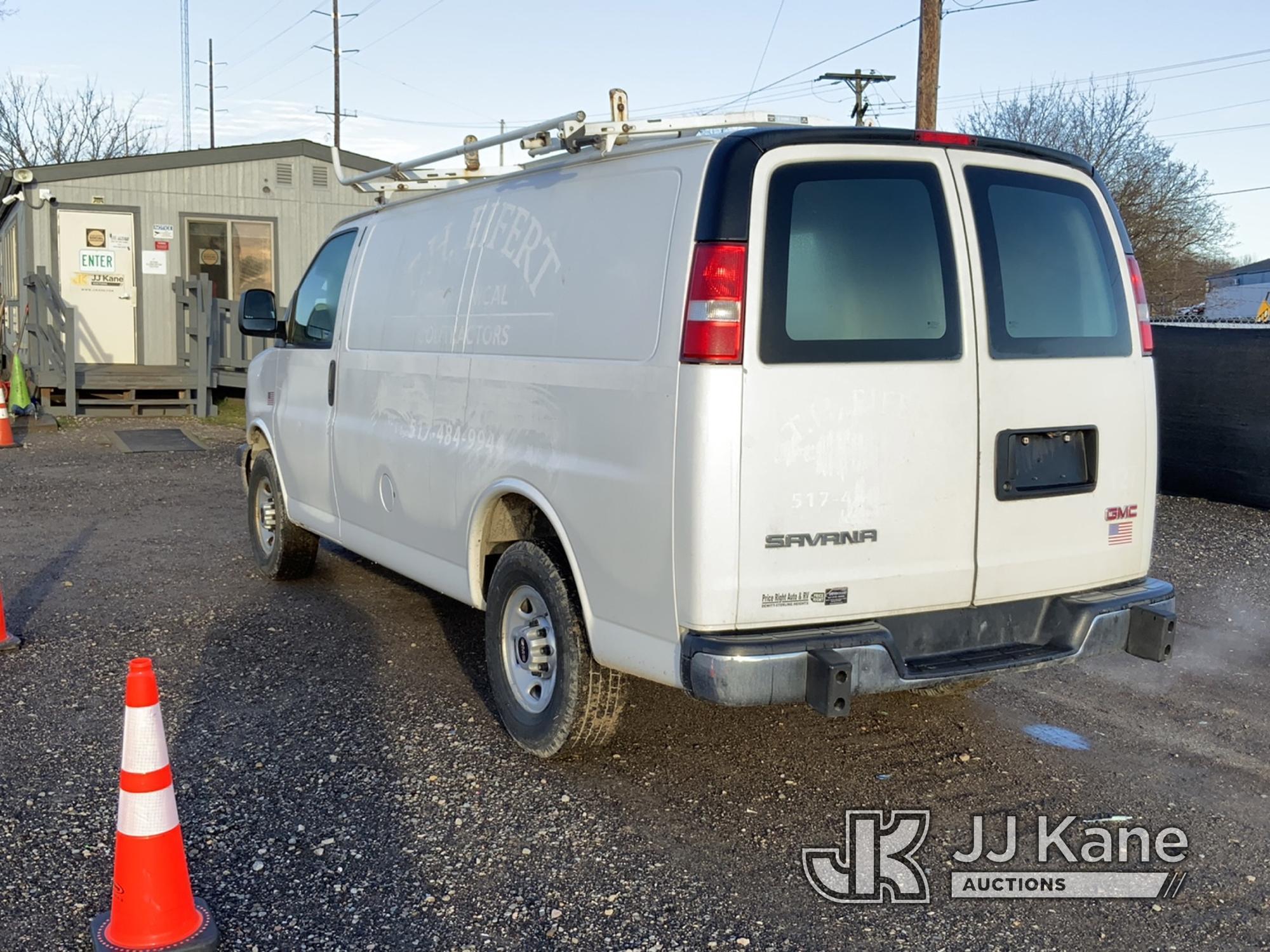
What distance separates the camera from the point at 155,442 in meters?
14.4

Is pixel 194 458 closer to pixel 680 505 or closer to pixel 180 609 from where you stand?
pixel 180 609

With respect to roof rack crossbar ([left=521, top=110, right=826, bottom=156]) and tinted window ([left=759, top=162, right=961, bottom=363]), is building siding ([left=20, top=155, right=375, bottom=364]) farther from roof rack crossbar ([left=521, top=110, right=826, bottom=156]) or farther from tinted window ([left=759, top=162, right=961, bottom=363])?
tinted window ([left=759, top=162, right=961, bottom=363])

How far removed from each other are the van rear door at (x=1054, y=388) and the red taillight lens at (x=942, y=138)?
0.13ft

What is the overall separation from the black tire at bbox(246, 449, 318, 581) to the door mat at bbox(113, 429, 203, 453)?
21.3 ft

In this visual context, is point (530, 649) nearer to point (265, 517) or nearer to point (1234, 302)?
point (265, 517)

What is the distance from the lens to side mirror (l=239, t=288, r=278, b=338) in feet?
22.1

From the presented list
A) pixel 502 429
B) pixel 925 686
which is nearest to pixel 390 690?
pixel 502 429

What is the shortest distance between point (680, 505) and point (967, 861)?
142cm

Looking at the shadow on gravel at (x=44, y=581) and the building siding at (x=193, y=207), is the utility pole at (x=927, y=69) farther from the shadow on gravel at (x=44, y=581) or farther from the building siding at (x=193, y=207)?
the shadow on gravel at (x=44, y=581)

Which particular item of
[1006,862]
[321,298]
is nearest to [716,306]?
[1006,862]

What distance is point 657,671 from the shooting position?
12.7ft

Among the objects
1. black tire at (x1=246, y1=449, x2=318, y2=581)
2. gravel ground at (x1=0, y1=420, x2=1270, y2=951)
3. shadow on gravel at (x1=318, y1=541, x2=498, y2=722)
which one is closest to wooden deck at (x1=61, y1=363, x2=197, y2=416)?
shadow on gravel at (x1=318, y1=541, x2=498, y2=722)

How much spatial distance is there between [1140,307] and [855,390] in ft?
4.60

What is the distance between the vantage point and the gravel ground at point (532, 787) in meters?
3.44
